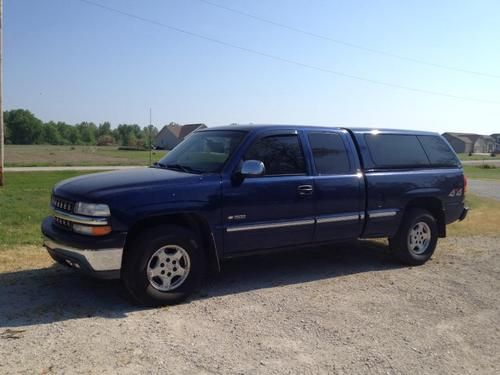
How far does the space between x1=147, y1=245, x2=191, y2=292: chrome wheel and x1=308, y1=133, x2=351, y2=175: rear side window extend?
2.05 metres

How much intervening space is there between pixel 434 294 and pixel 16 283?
4781 mm

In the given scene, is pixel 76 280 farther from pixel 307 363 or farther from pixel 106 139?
pixel 106 139

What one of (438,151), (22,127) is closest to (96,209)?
(438,151)

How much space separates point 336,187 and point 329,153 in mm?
461

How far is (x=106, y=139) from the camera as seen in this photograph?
422 ft

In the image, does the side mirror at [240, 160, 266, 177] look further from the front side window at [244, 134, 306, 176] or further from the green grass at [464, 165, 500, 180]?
the green grass at [464, 165, 500, 180]

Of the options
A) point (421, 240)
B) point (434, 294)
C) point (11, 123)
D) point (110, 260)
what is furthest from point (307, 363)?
point (11, 123)

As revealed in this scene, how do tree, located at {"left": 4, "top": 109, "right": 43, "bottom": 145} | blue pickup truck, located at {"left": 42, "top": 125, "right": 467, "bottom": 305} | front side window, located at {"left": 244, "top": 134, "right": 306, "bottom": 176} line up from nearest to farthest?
blue pickup truck, located at {"left": 42, "top": 125, "right": 467, "bottom": 305}, front side window, located at {"left": 244, "top": 134, "right": 306, "bottom": 176}, tree, located at {"left": 4, "top": 109, "right": 43, "bottom": 145}

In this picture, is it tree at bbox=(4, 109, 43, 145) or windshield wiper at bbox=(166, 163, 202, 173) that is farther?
tree at bbox=(4, 109, 43, 145)

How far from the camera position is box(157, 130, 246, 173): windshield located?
5582 millimetres

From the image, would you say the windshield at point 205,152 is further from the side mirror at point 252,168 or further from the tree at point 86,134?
the tree at point 86,134

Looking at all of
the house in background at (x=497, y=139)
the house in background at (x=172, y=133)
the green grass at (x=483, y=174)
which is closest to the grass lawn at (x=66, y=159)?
the green grass at (x=483, y=174)

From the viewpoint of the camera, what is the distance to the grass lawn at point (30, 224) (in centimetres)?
657

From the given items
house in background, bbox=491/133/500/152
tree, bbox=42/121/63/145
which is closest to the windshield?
tree, bbox=42/121/63/145
